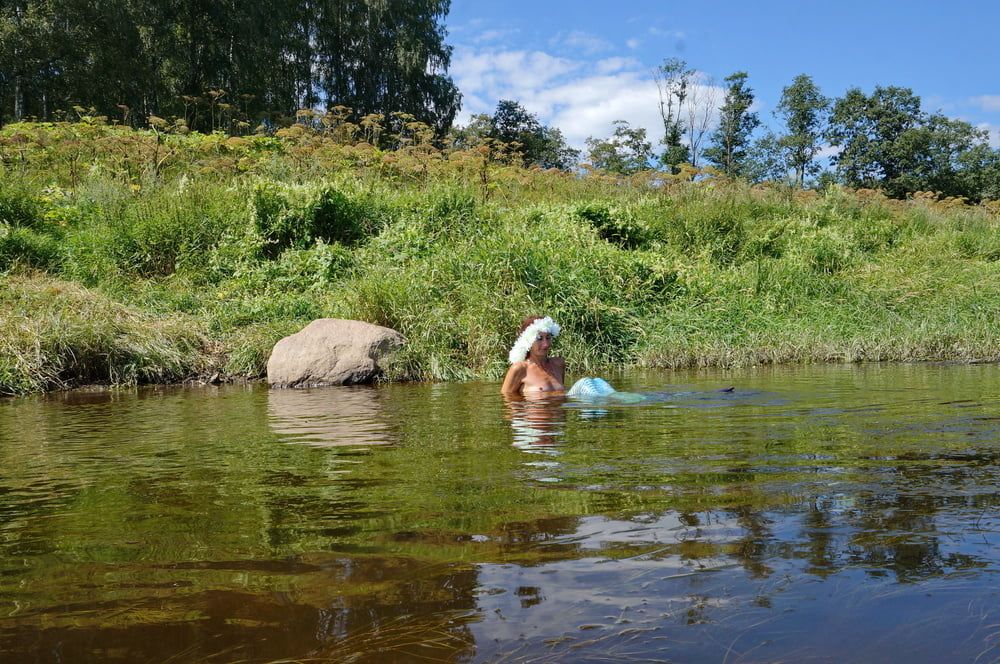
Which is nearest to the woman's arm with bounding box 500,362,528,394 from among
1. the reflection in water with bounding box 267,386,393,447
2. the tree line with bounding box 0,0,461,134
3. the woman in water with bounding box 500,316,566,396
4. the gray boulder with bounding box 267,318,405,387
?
the woman in water with bounding box 500,316,566,396

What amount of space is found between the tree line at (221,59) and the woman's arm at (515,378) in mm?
21103

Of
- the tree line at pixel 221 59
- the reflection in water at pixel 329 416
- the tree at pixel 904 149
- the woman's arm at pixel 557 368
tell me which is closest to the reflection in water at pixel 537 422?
the woman's arm at pixel 557 368

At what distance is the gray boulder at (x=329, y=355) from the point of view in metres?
10.4

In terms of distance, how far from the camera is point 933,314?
45.0 feet

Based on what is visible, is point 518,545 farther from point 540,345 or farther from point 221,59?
point 221,59

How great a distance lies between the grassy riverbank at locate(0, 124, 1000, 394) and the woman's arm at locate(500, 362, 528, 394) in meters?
2.68

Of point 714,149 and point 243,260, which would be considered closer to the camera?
point 243,260

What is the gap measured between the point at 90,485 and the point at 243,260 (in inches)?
436

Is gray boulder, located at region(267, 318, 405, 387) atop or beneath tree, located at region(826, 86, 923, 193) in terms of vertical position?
beneath

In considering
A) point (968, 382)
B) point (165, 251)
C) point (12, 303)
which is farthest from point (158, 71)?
point (968, 382)

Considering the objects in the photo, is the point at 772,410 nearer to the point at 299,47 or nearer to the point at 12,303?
the point at 12,303

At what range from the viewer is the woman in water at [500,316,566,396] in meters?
8.10

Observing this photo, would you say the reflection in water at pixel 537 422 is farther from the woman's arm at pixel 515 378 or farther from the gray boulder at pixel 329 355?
the gray boulder at pixel 329 355

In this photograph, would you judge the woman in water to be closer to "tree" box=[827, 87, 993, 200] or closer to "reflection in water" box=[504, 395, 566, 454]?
"reflection in water" box=[504, 395, 566, 454]
